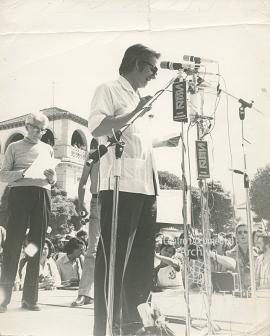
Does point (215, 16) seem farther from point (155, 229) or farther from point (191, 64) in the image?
point (155, 229)

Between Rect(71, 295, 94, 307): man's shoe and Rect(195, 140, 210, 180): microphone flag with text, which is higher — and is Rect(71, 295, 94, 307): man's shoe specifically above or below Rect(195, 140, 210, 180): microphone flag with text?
below

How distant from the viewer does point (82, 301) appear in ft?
3.29

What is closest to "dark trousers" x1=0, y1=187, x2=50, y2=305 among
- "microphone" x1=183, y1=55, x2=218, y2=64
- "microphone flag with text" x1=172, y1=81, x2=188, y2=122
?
"microphone flag with text" x1=172, y1=81, x2=188, y2=122

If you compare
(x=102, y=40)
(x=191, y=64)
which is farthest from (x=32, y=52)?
(x=191, y=64)

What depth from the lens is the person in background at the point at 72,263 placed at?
1.02 meters

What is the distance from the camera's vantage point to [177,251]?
1.00 m

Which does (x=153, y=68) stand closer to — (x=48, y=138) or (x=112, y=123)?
(x=112, y=123)

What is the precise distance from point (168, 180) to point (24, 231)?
1.43 feet

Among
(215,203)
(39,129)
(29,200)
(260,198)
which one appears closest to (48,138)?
(39,129)

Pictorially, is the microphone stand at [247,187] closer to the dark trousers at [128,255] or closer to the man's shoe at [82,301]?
the dark trousers at [128,255]

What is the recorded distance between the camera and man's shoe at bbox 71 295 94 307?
1.00 metres

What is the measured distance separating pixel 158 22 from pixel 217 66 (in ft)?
0.74

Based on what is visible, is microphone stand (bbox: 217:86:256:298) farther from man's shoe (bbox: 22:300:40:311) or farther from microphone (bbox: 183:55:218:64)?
man's shoe (bbox: 22:300:40:311)

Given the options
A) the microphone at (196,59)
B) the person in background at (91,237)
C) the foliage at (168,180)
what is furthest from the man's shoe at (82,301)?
the microphone at (196,59)
